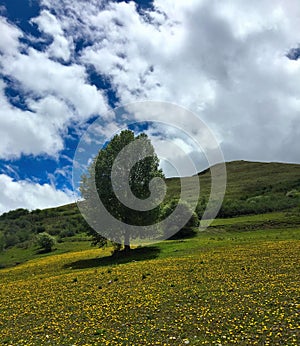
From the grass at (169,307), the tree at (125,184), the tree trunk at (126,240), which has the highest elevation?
the tree at (125,184)

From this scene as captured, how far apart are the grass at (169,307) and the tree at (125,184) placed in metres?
20.0

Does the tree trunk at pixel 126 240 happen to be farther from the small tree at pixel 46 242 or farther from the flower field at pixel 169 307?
the small tree at pixel 46 242

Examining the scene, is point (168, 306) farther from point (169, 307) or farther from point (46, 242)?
point (46, 242)

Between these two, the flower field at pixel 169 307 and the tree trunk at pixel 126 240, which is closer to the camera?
the flower field at pixel 169 307

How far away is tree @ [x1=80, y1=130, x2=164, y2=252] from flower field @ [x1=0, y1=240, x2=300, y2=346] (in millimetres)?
20209

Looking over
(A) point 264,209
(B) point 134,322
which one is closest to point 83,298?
(B) point 134,322

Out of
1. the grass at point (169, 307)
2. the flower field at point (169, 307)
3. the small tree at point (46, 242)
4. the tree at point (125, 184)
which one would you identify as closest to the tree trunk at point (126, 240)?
the tree at point (125, 184)

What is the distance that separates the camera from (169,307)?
729 inches

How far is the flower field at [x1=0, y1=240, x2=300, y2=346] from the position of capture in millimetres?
14422

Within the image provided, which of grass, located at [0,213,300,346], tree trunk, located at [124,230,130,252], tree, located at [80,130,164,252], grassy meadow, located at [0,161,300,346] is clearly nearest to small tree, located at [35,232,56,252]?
tree, located at [80,130,164,252]

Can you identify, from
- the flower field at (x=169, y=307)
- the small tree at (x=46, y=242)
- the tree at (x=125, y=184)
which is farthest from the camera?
the small tree at (x=46, y=242)

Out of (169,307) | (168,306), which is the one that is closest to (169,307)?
(169,307)

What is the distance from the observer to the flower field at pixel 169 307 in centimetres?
1442

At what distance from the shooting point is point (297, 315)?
14680mm
